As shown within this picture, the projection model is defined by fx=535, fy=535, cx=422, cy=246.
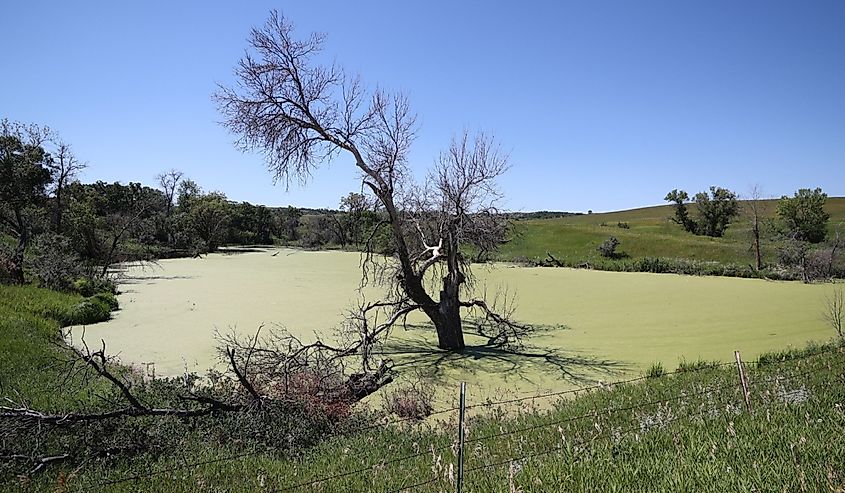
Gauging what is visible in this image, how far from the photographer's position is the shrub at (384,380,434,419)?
596cm

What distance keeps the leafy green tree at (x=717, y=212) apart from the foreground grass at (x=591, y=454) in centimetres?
3320

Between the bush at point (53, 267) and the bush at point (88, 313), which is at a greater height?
the bush at point (53, 267)

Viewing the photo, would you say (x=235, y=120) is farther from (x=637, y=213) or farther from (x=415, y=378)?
(x=637, y=213)

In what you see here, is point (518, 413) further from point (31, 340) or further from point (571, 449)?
point (31, 340)

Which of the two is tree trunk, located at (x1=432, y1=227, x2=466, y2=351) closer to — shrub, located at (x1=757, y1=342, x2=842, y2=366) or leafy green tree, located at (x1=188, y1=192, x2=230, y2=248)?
shrub, located at (x1=757, y1=342, x2=842, y2=366)

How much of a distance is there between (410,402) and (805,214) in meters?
31.4

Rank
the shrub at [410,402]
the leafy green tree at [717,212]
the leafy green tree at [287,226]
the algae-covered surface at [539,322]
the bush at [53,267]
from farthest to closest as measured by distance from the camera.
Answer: the leafy green tree at [287,226] < the leafy green tree at [717,212] < the bush at [53,267] < the algae-covered surface at [539,322] < the shrub at [410,402]

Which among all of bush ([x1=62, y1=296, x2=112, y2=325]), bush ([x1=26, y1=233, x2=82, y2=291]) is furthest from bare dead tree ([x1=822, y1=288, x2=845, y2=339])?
bush ([x1=26, y1=233, x2=82, y2=291])

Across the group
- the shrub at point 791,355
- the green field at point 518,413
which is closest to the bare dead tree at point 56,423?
the green field at point 518,413

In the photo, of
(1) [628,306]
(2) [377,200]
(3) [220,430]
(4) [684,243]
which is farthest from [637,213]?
(3) [220,430]

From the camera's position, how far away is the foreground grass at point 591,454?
9.08 feet

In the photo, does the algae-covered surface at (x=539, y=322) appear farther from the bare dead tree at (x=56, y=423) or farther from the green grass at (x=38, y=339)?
the bare dead tree at (x=56, y=423)

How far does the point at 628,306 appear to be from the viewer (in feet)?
46.1

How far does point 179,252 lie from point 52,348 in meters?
26.9
